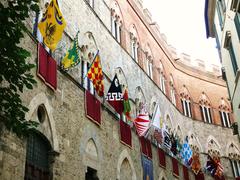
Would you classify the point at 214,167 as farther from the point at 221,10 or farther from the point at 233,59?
the point at 221,10

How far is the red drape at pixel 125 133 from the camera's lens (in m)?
12.6

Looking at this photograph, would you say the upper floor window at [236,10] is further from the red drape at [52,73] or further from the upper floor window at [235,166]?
the upper floor window at [235,166]

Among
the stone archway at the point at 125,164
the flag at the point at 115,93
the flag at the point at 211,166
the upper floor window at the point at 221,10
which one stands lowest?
the stone archway at the point at 125,164

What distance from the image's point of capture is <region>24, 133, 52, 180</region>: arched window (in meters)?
7.84

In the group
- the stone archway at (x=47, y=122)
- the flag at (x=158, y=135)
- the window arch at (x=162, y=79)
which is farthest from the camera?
the window arch at (x=162, y=79)

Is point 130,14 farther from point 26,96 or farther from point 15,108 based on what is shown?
point 15,108

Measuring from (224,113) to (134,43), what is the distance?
393 inches

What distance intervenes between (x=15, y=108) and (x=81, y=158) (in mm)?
4576

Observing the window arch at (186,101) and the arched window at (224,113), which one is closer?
the window arch at (186,101)

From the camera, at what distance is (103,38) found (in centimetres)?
1356

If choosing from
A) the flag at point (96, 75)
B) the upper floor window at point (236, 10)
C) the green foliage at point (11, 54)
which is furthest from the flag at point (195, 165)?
the green foliage at point (11, 54)

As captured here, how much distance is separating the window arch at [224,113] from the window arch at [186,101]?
7.66 feet

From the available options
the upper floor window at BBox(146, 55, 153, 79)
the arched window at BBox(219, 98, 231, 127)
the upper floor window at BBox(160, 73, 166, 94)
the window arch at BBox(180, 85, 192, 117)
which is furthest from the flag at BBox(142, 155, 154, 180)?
the arched window at BBox(219, 98, 231, 127)

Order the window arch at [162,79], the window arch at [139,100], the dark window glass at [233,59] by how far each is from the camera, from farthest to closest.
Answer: the window arch at [162,79] < the window arch at [139,100] < the dark window glass at [233,59]
